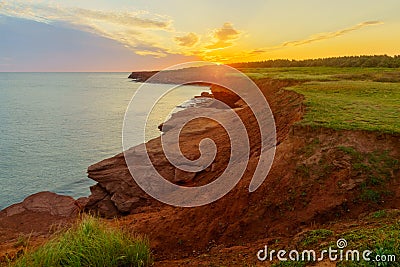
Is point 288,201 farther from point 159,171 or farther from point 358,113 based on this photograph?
point 159,171

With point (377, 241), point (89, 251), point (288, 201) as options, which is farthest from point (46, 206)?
point (377, 241)

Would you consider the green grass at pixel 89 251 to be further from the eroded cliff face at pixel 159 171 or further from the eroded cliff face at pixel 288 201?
the eroded cliff face at pixel 159 171

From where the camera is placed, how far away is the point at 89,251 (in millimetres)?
5141

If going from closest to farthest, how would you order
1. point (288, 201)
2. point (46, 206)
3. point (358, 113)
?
point (288, 201)
point (358, 113)
point (46, 206)

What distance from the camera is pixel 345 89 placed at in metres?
17.9

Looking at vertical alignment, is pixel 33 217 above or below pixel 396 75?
below

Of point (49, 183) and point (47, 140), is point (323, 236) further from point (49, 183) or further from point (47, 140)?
point (47, 140)

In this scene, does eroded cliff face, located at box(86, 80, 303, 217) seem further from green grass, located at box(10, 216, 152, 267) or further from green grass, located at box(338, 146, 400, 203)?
green grass, located at box(10, 216, 152, 267)

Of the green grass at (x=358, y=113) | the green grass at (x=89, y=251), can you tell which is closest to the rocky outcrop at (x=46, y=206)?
the green grass at (x=89, y=251)

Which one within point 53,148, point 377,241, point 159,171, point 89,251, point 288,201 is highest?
point 377,241

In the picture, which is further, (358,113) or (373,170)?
(358,113)

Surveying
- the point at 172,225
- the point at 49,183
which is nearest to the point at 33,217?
the point at 49,183

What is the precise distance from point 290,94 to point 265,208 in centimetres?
1121

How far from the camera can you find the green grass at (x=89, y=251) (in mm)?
5047
